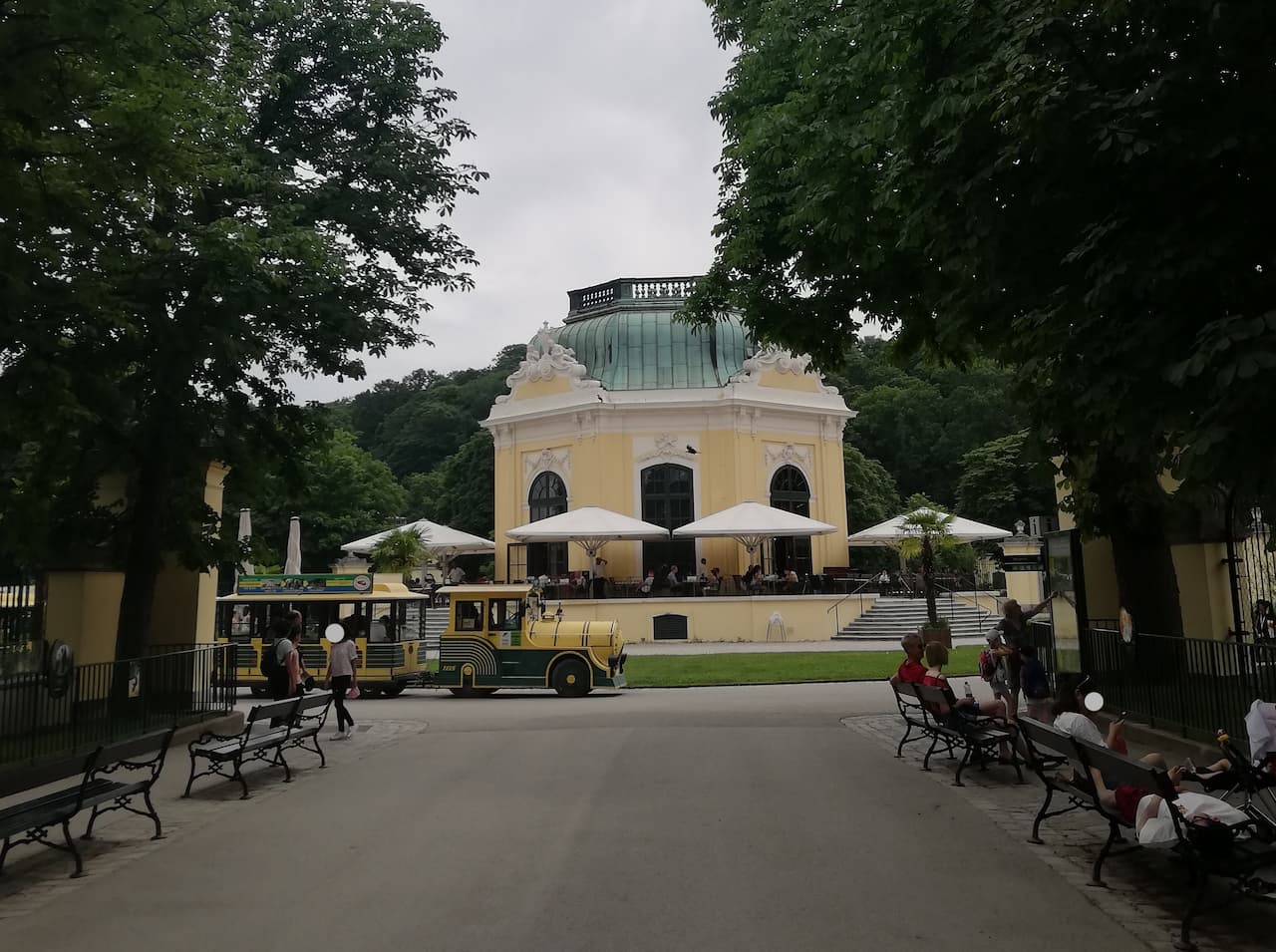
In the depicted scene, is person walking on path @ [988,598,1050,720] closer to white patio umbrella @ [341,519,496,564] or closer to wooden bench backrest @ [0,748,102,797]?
wooden bench backrest @ [0,748,102,797]

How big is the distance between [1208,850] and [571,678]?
14.5m

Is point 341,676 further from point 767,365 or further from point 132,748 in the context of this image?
point 767,365

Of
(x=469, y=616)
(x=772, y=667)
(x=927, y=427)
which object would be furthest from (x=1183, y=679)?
(x=927, y=427)

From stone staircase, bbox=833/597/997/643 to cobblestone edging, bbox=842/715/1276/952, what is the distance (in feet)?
68.7

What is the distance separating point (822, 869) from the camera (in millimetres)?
6543

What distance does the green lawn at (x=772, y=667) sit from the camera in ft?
66.2

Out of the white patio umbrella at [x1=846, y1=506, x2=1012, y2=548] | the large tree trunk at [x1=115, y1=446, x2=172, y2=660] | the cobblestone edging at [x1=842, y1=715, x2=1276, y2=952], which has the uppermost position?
the white patio umbrella at [x1=846, y1=506, x2=1012, y2=548]

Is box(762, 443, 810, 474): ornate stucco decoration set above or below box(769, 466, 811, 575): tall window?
above

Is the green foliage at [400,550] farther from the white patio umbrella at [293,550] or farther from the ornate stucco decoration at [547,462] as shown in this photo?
the white patio umbrella at [293,550]

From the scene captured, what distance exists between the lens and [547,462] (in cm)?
3797

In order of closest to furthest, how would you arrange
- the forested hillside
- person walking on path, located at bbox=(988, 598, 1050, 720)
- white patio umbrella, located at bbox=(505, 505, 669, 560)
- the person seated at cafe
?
the person seated at cafe, person walking on path, located at bbox=(988, 598, 1050, 720), white patio umbrella, located at bbox=(505, 505, 669, 560), the forested hillside

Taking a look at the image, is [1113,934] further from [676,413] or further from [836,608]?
[676,413]

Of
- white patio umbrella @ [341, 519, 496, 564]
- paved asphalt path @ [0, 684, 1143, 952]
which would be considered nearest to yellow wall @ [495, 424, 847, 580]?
white patio umbrella @ [341, 519, 496, 564]

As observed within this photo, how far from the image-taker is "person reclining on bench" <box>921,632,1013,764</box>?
1000 cm
